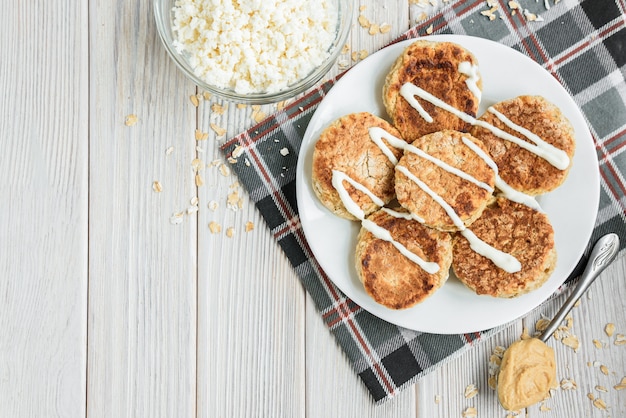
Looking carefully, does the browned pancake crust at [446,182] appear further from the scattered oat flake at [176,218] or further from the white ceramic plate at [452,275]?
the scattered oat flake at [176,218]

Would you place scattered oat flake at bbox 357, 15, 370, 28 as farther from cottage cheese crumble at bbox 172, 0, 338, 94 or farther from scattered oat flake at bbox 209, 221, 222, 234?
scattered oat flake at bbox 209, 221, 222, 234

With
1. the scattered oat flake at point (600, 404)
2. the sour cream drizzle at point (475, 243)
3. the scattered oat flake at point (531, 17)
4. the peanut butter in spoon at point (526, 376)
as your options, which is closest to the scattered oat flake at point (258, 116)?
the sour cream drizzle at point (475, 243)

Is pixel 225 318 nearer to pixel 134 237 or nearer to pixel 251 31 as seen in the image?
pixel 134 237

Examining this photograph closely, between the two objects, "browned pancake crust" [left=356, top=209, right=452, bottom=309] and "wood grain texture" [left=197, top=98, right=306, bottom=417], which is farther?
"wood grain texture" [left=197, top=98, right=306, bottom=417]

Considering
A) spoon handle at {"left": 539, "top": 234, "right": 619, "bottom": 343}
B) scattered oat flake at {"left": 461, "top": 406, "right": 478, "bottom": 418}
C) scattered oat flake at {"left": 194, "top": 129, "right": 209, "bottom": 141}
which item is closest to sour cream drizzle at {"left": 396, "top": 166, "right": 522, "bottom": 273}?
spoon handle at {"left": 539, "top": 234, "right": 619, "bottom": 343}

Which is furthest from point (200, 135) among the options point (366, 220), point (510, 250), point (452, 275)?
point (510, 250)

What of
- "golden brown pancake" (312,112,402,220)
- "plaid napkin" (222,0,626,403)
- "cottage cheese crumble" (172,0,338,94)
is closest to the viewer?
"cottage cheese crumble" (172,0,338,94)

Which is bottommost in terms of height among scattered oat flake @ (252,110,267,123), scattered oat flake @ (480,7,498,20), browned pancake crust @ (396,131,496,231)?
browned pancake crust @ (396,131,496,231)
